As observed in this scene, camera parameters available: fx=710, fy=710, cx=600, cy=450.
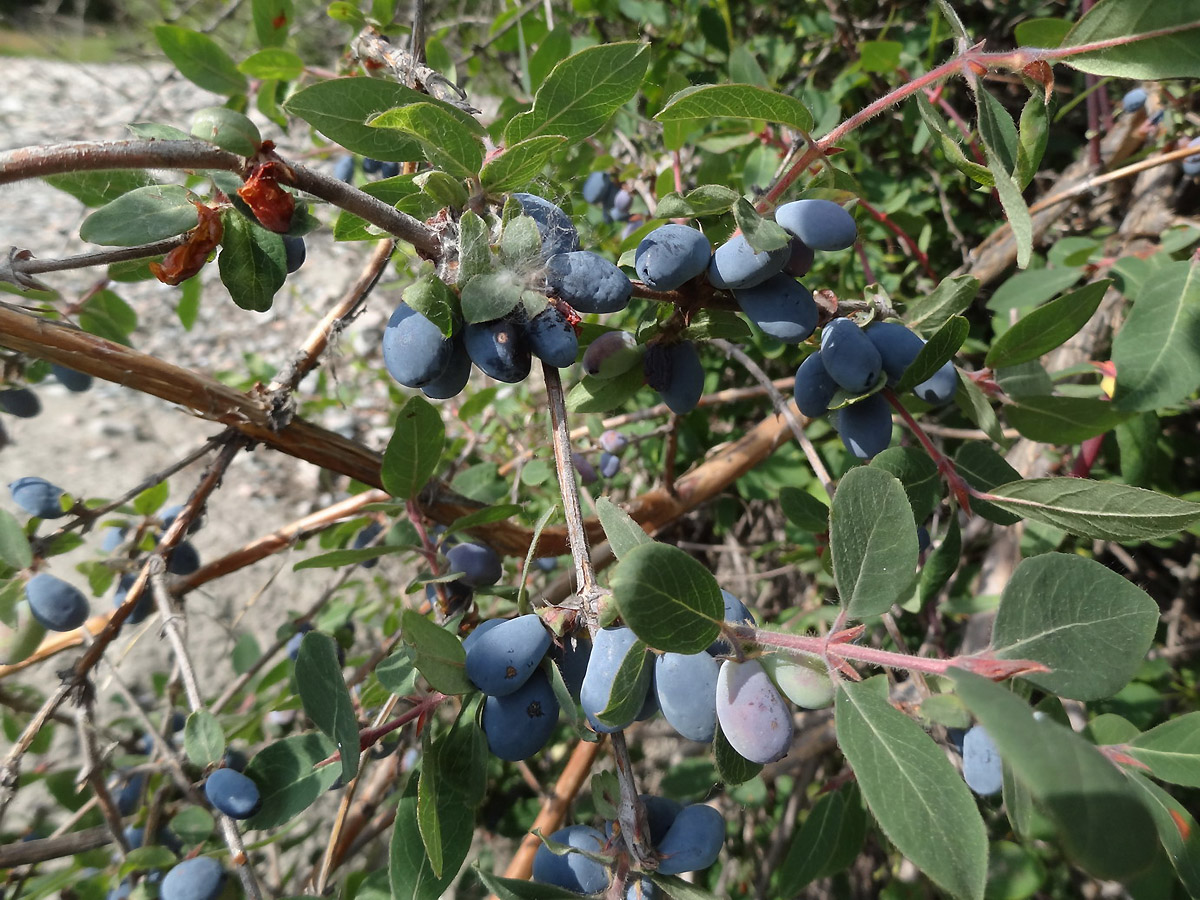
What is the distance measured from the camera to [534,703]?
56 centimetres

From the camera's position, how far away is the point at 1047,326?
29.7 inches

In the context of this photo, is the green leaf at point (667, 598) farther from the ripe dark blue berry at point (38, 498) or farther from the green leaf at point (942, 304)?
the ripe dark blue berry at point (38, 498)

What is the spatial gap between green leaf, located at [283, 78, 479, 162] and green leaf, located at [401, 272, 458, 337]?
13 centimetres

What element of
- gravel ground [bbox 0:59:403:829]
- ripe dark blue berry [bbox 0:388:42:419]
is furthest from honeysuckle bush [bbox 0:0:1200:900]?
gravel ground [bbox 0:59:403:829]

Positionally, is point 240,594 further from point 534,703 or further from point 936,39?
point 936,39

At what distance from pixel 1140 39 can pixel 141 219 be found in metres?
0.78

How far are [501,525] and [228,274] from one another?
0.52 meters

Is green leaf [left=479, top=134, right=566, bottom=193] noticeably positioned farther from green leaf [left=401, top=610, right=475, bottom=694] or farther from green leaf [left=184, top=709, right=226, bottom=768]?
green leaf [left=184, top=709, right=226, bottom=768]

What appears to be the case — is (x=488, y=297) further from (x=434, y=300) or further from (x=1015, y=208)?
(x=1015, y=208)

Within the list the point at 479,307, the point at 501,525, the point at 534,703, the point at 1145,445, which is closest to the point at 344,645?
the point at 501,525

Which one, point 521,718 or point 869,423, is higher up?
point 869,423

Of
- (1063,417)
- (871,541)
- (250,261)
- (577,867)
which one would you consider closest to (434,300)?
(250,261)

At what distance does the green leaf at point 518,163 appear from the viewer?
570 mm

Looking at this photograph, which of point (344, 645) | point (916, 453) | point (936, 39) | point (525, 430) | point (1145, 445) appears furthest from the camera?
point (525, 430)
